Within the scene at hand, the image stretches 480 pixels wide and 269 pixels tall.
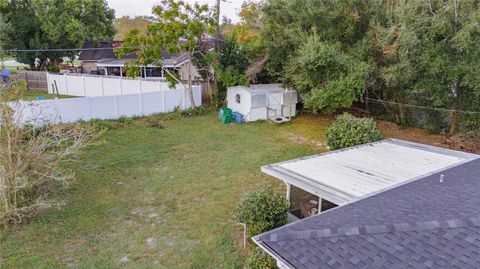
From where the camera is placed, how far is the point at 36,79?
24500mm

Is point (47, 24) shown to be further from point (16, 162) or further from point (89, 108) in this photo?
point (16, 162)

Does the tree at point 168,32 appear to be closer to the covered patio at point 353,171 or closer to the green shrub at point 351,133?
the green shrub at point 351,133

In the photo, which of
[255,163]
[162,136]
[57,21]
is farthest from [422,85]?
[57,21]

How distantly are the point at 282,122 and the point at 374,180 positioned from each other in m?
9.83

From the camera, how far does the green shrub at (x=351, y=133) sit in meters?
10.7

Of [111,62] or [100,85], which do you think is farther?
[111,62]

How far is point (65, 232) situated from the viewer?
7.04m

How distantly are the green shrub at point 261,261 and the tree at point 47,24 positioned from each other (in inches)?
978

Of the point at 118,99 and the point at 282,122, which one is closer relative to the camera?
the point at 118,99

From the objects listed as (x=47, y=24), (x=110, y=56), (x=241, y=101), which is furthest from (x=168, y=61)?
(x=241, y=101)

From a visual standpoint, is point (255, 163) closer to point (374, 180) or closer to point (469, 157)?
point (374, 180)

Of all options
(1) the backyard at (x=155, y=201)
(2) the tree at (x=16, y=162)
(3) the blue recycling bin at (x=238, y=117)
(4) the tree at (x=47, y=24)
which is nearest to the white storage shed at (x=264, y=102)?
(3) the blue recycling bin at (x=238, y=117)

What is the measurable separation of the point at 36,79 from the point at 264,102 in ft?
59.0

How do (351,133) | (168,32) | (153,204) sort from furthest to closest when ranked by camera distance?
(168,32), (351,133), (153,204)
